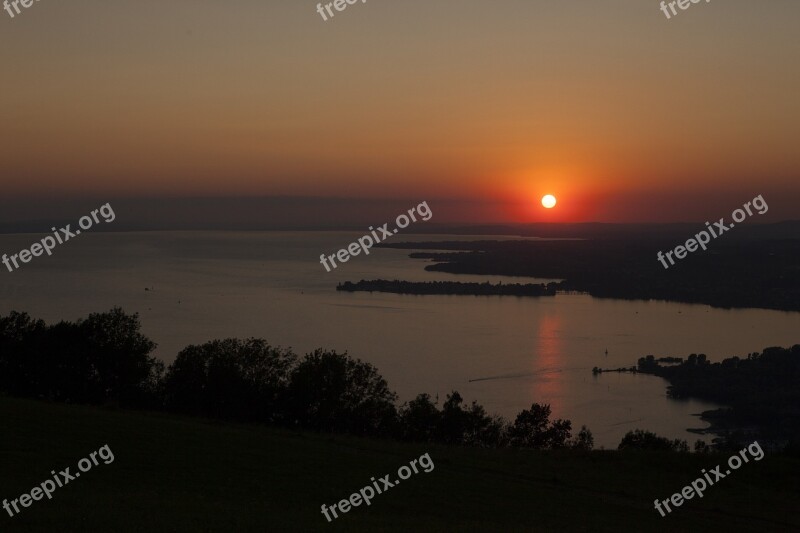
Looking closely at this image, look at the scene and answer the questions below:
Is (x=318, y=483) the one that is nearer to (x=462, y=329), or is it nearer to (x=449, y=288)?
(x=462, y=329)

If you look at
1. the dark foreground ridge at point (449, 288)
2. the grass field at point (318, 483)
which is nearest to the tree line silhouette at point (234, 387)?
the grass field at point (318, 483)

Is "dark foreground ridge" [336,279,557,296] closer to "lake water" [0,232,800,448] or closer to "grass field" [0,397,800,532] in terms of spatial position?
"lake water" [0,232,800,448]

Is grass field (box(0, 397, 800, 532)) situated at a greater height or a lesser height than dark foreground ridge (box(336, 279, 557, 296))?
lesser

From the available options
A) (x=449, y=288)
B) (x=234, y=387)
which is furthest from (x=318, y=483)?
(x=449, y=288)

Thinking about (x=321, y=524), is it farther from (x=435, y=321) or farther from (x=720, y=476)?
(x=435, y=321)

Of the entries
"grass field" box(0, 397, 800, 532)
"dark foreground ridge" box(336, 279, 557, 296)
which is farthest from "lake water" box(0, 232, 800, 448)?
"grass field" box(0, 397, 800, 532)

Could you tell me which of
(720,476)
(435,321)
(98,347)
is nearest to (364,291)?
(435,321)

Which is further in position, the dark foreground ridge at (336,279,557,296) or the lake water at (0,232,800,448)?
the dark foreground ridge at (336,279,557,296)
